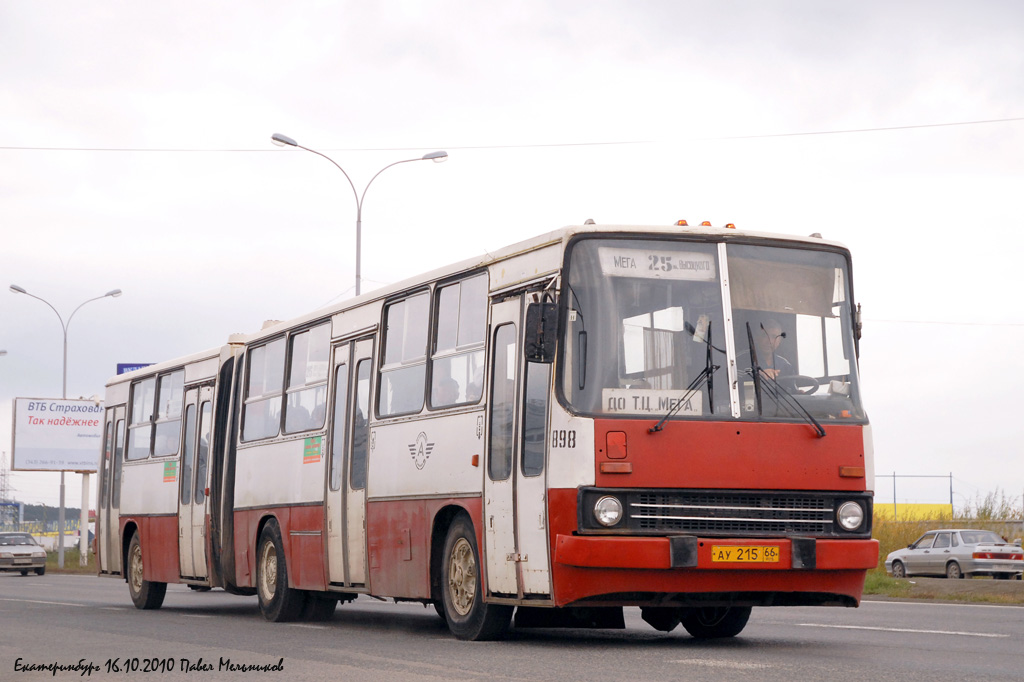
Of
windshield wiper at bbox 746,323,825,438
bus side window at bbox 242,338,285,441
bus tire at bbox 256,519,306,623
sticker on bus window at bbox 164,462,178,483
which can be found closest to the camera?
windshield wiper at bbox 746,323,825,438

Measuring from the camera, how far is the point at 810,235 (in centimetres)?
1215

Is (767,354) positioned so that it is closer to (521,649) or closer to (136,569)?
(521,649)

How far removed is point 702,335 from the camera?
11383 mm

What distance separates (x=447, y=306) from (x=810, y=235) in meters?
3.29

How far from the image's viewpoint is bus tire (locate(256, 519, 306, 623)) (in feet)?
54.6

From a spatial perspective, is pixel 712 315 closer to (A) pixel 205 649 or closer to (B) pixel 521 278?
(B) pixel 521 278

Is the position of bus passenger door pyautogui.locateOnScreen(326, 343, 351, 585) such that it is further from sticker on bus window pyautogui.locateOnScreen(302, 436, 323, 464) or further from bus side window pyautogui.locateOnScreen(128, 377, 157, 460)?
bus side window pyautogui.locateOnScreen(128, 377, 157, 460)

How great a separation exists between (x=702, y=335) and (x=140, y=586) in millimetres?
12489

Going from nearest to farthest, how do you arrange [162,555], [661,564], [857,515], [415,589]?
[661,564], [857,515], [415,589], [162,555]

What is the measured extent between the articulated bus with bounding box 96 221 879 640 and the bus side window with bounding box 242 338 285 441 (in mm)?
3240

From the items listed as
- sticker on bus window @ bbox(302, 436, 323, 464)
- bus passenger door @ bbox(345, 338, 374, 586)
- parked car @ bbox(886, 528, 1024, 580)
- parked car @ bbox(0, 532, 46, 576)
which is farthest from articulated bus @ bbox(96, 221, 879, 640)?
parked car @ bbox(0, 532, 46, 576)

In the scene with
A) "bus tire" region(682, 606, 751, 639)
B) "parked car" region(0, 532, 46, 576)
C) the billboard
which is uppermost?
the billboard

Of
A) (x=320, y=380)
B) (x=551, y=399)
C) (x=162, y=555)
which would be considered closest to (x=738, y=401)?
(x=551, y=399)

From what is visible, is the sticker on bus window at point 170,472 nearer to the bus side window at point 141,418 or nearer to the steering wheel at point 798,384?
the bus side window at point 141,418
